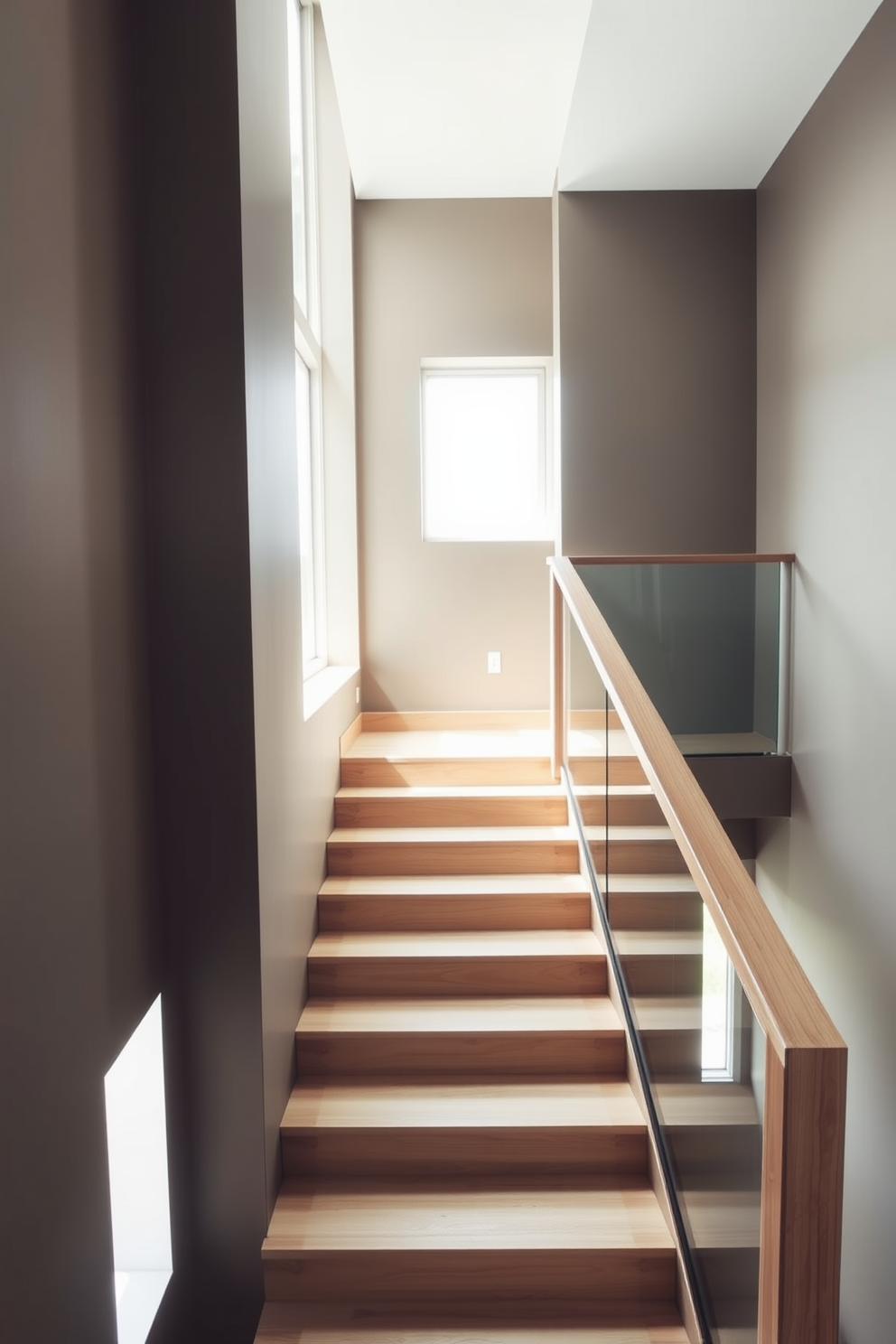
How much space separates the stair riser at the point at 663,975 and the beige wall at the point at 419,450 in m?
2.84

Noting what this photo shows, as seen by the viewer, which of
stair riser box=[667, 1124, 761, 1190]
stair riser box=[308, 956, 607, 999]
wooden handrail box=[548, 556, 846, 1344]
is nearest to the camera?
wooden handrail box=[548, 556, 846, 1344]

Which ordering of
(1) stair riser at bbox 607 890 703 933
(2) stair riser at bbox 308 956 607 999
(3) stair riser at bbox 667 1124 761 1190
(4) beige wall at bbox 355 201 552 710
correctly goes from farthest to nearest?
(4) beige wall at bbox 355 201 552 710
(2) stair riser at bbox 308 956 607 999
(1) stair riser at bbox 607 890 703 933
(3) stair riser at bbox 667 1124 761 1190

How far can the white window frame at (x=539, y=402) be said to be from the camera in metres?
5.32

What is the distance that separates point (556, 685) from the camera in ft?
13.8

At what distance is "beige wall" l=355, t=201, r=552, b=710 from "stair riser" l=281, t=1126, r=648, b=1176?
2.97 m

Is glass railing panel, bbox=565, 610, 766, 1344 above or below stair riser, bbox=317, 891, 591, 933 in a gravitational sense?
above

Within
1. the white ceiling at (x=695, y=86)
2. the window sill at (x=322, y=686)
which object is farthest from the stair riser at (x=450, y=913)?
the white ceiling at (x=695, y=86)

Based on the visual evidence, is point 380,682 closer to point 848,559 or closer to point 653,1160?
point 848,559

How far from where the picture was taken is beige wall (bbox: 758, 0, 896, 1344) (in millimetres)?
3400

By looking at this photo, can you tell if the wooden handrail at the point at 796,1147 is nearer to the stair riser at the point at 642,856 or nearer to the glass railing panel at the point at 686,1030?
the glass railing panel at the point at 686,1030

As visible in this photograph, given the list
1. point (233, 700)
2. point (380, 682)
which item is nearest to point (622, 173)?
point (380, 682)

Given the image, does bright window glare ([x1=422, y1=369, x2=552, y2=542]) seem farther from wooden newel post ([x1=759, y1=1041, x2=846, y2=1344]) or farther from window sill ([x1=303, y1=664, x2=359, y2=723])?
wooden newel post ([x1=759, y1=1041, x2=846, y2=1344])

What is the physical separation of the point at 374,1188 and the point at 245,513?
74.5 inches

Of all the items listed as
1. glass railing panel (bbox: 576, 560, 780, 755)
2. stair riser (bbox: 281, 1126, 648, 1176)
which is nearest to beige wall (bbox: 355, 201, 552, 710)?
glass railing panel (bbox: 576, 560, 780, 755)
